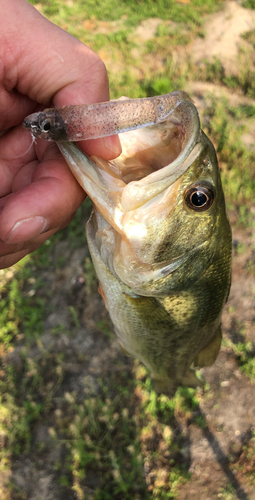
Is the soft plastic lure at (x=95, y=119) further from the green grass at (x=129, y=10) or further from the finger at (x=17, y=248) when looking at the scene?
the green grass at (x=129, y=10)

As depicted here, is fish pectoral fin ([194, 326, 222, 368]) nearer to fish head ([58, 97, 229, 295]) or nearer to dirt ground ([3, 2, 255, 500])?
fish head ([58, 97, 229, 295])

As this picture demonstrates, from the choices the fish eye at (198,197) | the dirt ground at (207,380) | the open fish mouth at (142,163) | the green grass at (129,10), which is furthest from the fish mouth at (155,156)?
the green grass at (129,10)

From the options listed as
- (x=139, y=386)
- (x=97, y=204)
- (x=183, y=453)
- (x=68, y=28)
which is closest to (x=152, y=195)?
(x=97, y=204)

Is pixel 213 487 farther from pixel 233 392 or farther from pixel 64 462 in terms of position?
pixel 64 462

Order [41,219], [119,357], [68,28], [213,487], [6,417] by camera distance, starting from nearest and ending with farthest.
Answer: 1. [41,219]
2. [213,487]
3. [6,417]
4. [119,357]
5. [68,28]

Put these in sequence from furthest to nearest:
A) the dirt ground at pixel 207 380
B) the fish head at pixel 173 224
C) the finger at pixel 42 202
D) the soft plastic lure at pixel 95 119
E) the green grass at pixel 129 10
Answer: the green grass at pixel 129 10, the dirt ground at pixel 207 380, the fish head at pixel 173 224, the finger at pixel 42 202, the soft plastic lure at pixel 95 119

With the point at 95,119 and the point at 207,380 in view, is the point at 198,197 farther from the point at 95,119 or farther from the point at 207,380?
the point at 207,380

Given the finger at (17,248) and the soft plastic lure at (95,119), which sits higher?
the soft plastic lure at (95,119)
